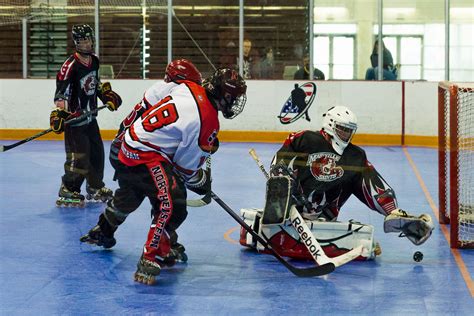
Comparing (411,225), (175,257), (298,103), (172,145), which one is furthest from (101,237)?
(298,103)

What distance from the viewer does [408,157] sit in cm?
1056

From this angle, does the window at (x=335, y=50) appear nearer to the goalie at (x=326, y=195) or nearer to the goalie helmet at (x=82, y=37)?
the goalie helmet at (x=82, y=37)

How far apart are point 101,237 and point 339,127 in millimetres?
1468

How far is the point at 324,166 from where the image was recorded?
5.66 meters

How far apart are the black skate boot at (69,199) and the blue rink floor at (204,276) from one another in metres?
0.08

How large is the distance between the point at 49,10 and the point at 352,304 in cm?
861

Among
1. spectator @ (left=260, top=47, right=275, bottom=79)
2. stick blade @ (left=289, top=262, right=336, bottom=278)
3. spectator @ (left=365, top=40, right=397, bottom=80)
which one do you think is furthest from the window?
stick blade @ (left=289, top=262, right=336, bottom=278)

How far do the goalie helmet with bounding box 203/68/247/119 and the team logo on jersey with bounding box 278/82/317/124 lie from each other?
21.8ft

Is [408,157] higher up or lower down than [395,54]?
lower down

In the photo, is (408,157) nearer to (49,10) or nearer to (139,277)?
(49,10)

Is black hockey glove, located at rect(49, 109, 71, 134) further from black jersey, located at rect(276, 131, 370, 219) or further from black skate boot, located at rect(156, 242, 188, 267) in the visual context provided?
black jersey, located at rect(276, 131, 370, 219)

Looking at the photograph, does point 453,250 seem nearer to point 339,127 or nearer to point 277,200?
point 339,127

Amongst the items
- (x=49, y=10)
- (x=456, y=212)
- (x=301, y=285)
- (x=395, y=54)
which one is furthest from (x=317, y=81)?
(x=301, y=285)

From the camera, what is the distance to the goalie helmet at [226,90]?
16.2 feet
